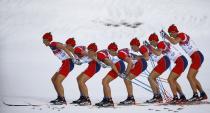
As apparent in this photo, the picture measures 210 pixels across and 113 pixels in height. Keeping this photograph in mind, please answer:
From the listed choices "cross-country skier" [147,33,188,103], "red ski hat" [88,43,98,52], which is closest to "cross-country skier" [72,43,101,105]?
"red ski hat" [88,43,98,52]

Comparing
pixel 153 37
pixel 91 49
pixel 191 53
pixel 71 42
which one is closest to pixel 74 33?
pixel 71 42

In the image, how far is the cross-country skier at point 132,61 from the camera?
3.55m

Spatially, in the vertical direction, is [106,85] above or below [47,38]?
below

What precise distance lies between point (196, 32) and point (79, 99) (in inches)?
44.9

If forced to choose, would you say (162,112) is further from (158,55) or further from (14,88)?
(14,88)

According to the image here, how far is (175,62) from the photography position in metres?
3.60

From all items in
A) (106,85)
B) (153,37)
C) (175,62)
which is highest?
(153,37)

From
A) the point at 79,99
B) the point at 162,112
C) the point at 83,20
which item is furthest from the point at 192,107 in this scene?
the point at 83,20

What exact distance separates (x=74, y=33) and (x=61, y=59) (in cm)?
25

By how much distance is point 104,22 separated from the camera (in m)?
3.64

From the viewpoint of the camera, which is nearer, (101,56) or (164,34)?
(101,56)

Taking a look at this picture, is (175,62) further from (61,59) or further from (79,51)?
(61,59)

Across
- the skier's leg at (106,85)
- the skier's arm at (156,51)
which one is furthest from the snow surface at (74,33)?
the skier's arm at (156,51)

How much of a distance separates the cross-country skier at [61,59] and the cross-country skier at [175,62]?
70 cm
